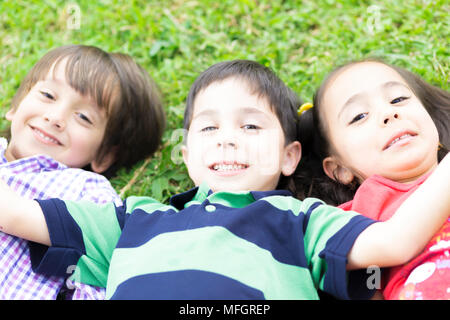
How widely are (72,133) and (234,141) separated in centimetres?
86

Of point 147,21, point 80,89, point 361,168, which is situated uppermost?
point 147,21

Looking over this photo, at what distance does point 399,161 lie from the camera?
6.08 feet

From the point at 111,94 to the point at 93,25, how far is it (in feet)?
2.91

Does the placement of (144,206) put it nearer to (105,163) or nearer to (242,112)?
(242,112)

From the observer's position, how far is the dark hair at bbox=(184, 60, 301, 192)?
2039mm

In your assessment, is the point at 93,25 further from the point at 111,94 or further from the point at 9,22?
the point at 111,94

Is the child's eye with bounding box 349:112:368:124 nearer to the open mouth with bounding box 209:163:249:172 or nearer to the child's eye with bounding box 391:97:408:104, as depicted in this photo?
the child's eye with bounding box 391:97:408:104

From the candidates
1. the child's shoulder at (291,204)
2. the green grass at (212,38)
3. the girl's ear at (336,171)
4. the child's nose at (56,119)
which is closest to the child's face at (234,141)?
the child's shoulder at (291,204)

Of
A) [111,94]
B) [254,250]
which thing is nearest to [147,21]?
[111,94]

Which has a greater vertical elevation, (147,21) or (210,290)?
(147,21)

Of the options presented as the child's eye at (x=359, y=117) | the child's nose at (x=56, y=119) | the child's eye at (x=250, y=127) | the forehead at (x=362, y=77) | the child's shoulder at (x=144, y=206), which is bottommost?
the child's shoulder at (x=144, y=206)

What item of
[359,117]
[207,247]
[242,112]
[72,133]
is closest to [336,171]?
[359,117]

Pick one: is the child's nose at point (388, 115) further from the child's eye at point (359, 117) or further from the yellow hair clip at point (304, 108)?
the yellow hair clip at point (304, 108)

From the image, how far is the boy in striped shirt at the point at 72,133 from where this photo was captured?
1.90 metres
